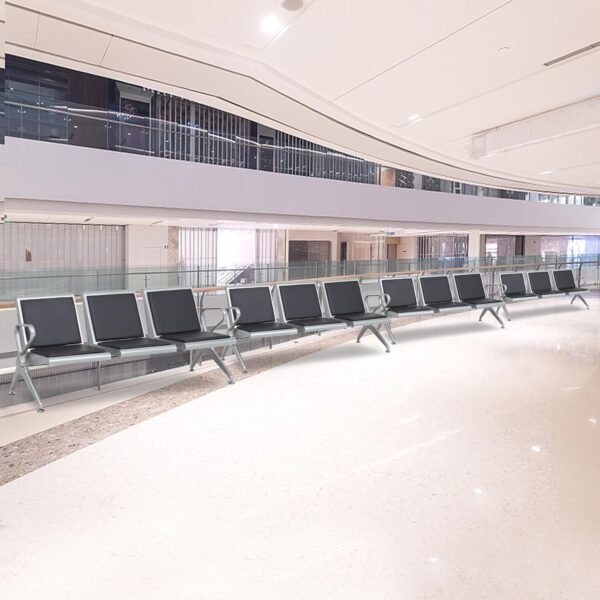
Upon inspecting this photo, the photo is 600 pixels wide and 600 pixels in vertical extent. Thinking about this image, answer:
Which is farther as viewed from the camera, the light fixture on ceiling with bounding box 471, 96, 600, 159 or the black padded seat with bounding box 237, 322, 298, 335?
the light fixture on ceiling with bounding box 471, 96, 600, 159

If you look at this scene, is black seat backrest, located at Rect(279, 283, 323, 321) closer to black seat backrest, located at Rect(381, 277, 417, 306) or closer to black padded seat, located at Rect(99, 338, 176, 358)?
black seat backrest, located at Rect(381, 277, 417, 306)

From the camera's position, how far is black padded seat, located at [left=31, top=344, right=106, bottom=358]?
3.84m

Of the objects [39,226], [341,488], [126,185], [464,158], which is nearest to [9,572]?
[341,488]

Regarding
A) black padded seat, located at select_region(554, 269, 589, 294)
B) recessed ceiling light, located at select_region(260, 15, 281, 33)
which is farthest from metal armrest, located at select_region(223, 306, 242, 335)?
black padded seat, located at select_region(554, 269, 589, 294)

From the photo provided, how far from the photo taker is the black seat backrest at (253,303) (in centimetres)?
550

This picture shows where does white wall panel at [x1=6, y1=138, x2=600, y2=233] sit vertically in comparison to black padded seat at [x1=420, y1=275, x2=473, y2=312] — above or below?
above

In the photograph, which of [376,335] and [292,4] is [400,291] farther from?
[292,4]

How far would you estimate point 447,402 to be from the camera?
404cm

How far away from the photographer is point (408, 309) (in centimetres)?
671

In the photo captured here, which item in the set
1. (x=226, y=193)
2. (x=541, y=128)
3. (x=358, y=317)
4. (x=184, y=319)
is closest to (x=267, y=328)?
(x=184, y=319)

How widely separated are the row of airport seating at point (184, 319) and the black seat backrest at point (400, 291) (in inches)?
0.5

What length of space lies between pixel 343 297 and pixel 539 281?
17.3ft

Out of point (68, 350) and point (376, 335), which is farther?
point (376, 335)

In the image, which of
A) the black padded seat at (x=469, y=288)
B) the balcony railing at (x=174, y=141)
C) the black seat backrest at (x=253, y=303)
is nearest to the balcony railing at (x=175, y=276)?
the black seat backrest at (x=253, y=303)
